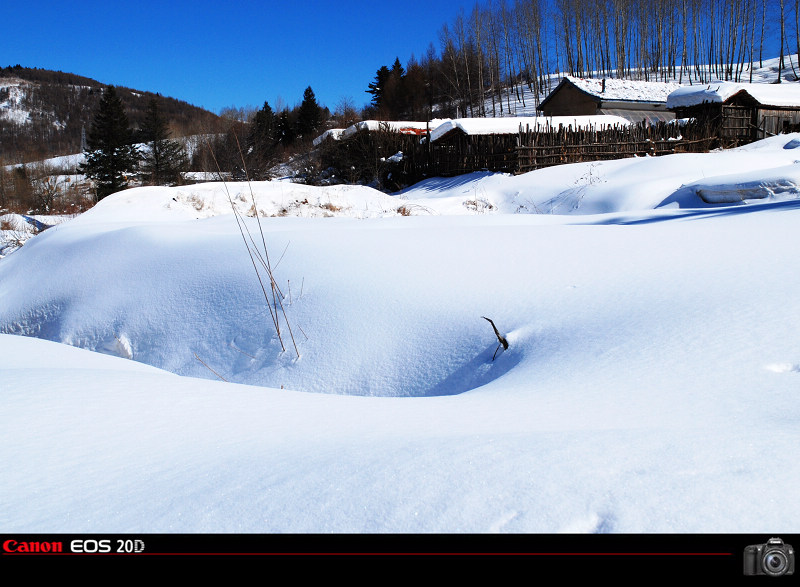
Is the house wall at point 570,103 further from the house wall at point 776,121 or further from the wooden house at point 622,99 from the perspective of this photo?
the house wall at point 776,121

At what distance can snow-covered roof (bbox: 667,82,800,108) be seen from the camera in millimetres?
20484

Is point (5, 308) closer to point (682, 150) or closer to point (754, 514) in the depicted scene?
point (754, 514)

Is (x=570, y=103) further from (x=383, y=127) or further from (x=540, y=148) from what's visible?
(x=540, y=148)

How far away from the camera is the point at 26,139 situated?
68.9 m

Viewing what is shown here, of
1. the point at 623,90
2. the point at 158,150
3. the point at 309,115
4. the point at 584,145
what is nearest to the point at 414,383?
the point at 584,145

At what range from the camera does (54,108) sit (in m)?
78.2

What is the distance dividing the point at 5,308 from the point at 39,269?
718mm

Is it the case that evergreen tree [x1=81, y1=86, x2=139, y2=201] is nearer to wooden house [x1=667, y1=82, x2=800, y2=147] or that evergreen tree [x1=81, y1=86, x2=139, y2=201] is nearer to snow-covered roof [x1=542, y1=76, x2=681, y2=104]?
snow-covered roof [x1=542, y1=76, x2=681, y2=104]

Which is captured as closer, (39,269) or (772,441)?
(772,441)

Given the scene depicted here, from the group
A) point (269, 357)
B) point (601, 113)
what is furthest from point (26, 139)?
point (269, 357)

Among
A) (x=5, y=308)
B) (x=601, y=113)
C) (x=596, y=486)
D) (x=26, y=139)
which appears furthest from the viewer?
(x=26, y=139)
